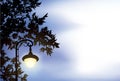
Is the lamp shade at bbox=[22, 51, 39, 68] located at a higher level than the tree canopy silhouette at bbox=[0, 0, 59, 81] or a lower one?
lower

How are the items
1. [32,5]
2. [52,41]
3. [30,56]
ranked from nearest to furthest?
[30,56]
[52,41]
[32,5]

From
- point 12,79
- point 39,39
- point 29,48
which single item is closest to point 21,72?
point 12,79

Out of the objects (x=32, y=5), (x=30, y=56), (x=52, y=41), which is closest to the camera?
(x=30, y=56)

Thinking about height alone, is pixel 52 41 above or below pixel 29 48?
above

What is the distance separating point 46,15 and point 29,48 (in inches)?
283

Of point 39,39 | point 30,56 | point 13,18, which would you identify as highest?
point 13,18

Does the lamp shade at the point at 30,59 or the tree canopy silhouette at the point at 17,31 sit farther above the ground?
the tree canopy silhouette at the point at 17,31

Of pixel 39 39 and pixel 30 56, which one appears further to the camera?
pixel 39 39

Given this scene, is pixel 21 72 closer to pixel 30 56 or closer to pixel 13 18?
pixel 13 18

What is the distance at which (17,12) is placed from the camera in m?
26.4

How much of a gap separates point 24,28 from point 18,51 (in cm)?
697

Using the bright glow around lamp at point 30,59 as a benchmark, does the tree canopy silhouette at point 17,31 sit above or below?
above

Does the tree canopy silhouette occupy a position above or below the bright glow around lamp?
above

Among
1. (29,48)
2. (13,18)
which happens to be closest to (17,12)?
(13,18)
